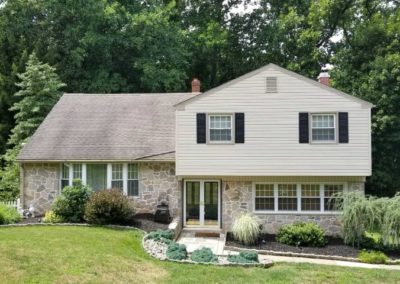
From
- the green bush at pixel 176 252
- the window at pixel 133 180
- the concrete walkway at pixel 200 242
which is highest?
the window at pixel 133 180

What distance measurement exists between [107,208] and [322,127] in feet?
28.7

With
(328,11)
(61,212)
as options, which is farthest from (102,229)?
(328,11)

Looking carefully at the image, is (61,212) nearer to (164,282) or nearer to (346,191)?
(164,282)

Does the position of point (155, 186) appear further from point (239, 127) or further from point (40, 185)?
point (40, 185)

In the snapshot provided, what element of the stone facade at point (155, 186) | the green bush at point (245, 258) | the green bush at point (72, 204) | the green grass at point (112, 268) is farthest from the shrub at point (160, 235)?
the green bush at point (72, 204)

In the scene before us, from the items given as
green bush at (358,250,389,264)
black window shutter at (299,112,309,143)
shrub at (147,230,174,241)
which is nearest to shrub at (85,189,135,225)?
shrub at (147,230,174,241)

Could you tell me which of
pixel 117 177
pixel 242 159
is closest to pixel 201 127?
pixel 242 159

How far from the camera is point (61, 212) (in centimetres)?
1719

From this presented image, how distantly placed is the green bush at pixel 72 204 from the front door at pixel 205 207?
164 inches

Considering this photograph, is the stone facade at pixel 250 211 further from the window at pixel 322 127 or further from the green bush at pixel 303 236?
the window at pixel 322 127

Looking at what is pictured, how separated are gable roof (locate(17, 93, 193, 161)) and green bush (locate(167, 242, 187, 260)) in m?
5.18

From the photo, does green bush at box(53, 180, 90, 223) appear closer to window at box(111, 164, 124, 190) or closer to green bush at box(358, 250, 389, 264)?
window at box(111, 164, 124, 190)

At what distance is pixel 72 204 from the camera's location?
17078 mm

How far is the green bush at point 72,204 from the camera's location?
1702cm
